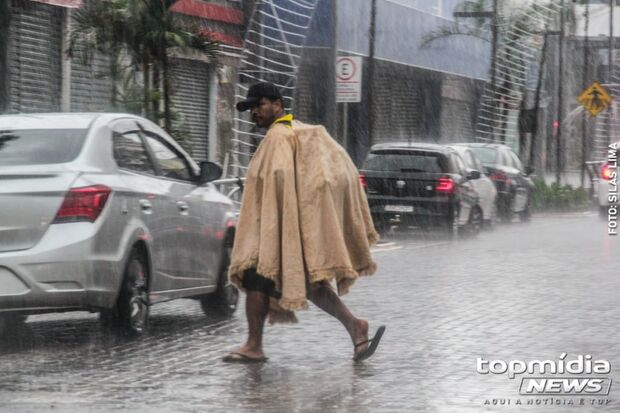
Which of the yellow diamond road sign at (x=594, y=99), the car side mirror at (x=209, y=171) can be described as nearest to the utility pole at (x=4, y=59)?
the car side mirror at (x=209, y=171)

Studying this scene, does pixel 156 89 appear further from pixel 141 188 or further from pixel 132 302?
pixel 132 302

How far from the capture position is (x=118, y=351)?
10.2 m

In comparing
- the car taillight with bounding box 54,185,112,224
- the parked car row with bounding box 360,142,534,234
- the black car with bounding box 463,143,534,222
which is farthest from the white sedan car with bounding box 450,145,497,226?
the car taillight with bounding box 54,185,112,224

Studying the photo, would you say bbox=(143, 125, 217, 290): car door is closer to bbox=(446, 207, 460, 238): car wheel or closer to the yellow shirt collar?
the yellow shirt collar

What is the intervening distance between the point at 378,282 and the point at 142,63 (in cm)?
757

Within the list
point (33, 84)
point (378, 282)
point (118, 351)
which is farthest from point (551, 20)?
point (118, 351)

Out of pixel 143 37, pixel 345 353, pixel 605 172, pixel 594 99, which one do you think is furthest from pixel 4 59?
pixel 594 99

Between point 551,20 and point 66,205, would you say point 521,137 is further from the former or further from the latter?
point 66,205

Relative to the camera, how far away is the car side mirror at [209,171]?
39.0 feet

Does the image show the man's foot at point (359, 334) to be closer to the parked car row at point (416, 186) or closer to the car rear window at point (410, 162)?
the parked car row at point (416, 186)

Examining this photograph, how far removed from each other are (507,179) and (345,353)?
20.9 m

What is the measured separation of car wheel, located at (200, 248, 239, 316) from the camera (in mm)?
12516

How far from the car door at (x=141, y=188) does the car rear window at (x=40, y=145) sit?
1.08ft

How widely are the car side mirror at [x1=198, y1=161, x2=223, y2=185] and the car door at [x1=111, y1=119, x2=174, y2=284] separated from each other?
22.5 inches
